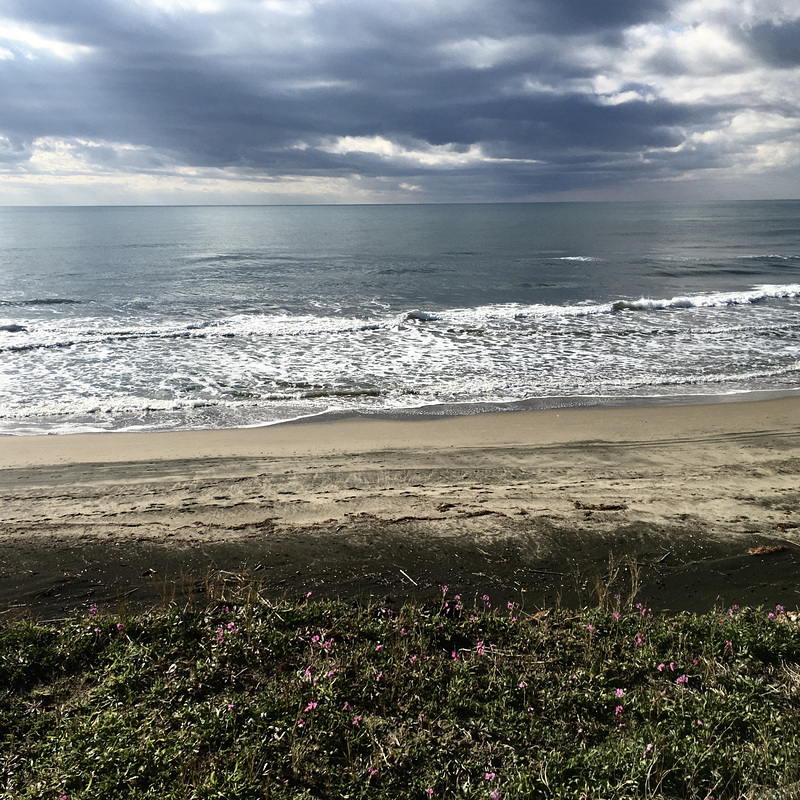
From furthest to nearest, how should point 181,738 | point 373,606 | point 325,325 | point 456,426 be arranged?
point 325,325, point 456,426, point 373,606, point 181,738

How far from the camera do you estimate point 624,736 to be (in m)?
3.17

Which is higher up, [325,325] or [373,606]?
[325,325]

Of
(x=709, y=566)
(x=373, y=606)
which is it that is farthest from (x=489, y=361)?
(x=373, y=606)

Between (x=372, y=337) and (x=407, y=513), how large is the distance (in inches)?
453

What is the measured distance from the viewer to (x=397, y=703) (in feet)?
11.3

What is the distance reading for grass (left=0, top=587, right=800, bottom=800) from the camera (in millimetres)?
2896

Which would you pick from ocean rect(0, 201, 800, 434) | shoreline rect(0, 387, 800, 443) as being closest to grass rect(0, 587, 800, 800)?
shoreline rect(0, 387, 800, 443)

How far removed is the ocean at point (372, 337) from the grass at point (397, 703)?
6101 millimetres

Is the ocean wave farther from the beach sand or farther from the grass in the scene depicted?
the grass

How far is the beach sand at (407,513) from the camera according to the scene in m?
4.92

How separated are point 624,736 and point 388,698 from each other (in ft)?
4.34

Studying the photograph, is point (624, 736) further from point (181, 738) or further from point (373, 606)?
point (181, 738)

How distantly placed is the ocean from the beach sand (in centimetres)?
176

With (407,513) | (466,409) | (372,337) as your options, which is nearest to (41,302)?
(372,337)
